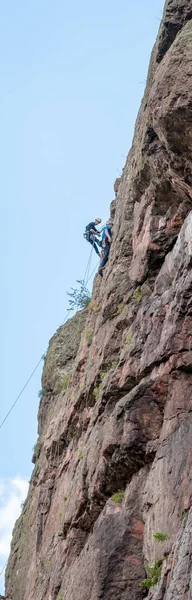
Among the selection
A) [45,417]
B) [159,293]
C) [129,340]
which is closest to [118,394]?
[129,340]

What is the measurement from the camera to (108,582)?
43.1 ft

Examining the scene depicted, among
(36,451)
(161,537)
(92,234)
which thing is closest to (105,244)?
(92,234)

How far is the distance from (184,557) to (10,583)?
50.1ft

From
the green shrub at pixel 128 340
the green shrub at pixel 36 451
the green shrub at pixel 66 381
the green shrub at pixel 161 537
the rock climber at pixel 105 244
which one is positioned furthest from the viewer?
the green shrub at pixel 36 451

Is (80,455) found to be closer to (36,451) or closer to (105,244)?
(105,244)

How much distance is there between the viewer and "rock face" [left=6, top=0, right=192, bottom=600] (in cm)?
1246

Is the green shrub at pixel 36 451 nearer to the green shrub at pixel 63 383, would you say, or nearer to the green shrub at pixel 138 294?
the green shrub at pixel 63 383

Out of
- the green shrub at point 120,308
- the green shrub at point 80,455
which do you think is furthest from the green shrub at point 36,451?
the green shrub at point 120,308

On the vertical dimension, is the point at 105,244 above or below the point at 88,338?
above

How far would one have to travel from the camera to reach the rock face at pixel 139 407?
1246 centimetres

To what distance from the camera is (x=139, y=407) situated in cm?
1411

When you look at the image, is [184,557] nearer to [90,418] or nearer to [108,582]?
[108,582]

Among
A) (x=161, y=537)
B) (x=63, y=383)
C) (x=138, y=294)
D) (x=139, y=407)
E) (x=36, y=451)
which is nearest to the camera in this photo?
(x=161, y=537)

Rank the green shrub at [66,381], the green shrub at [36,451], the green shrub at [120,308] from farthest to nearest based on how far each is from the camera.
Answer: the green shrub at [36,451]
the green shrub at [66,381]
the green shrub at [120,308]
